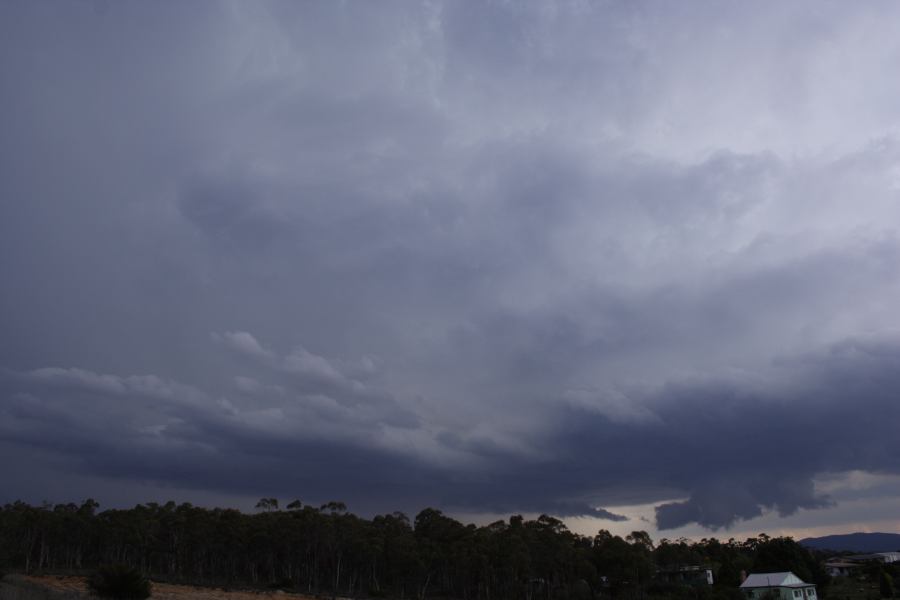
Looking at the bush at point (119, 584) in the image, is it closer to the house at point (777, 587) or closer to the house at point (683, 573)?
the house at point (777, 587)

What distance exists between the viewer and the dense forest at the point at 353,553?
92.2 meters

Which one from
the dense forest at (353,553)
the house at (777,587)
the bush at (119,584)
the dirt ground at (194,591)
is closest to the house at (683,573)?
the dense forest at (353,553)

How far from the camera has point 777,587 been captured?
258 ft

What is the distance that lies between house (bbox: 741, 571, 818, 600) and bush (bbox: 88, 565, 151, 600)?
67.1 m

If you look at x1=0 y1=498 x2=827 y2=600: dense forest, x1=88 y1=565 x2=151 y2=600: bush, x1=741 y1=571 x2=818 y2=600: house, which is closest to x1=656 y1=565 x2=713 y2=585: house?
x1=0 y1=498 x2=827 y2=600: dense forest

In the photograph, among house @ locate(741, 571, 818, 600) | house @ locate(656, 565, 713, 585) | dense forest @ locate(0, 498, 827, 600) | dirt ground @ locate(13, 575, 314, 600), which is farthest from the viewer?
house @ locate(656, 565, 713, 585)

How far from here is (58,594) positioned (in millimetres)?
29609

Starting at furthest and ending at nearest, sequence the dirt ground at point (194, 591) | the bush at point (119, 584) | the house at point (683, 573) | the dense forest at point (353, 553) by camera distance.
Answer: the house at point (683, 573)
the dense forest at point (353, 553)
the dirt ground at point (194, 591)
the bush at point (119, 584)

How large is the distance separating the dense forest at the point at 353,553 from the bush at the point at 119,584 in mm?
49809

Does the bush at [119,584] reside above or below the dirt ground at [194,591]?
above

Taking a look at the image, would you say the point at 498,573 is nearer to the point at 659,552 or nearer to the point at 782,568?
the point at 659,552

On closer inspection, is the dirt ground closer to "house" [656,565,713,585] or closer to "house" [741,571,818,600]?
"house" [741,571,818,600]

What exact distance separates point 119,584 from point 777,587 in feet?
231

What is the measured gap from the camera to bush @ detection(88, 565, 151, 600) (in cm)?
3822
